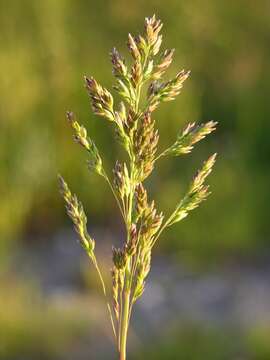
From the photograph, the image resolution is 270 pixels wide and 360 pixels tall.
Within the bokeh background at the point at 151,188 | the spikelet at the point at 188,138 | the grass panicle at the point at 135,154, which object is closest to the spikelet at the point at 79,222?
the grass panicle at the point at 135,154

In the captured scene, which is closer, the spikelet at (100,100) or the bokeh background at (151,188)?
the spikelet at (100,100)

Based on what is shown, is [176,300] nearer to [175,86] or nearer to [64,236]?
[64,236]

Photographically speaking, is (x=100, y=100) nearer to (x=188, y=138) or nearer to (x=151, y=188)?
(x=188, y=138)

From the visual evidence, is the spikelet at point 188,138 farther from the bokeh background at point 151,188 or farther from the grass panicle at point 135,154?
the bokeh background at point 151,188

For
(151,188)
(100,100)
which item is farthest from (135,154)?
(151,188)

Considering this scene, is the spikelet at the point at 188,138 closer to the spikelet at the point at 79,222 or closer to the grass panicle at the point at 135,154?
the grass panicle at the point at 135,154

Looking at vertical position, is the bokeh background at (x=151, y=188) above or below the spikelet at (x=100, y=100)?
above

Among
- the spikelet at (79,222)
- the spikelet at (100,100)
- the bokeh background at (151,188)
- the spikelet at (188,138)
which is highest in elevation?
the bokeh background at (151,188)

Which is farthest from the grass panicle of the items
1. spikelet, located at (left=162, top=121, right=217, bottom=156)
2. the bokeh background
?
the bokeh background

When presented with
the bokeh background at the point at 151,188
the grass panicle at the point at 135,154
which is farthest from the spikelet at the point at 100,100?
the bokeh background at the point at 151,188
